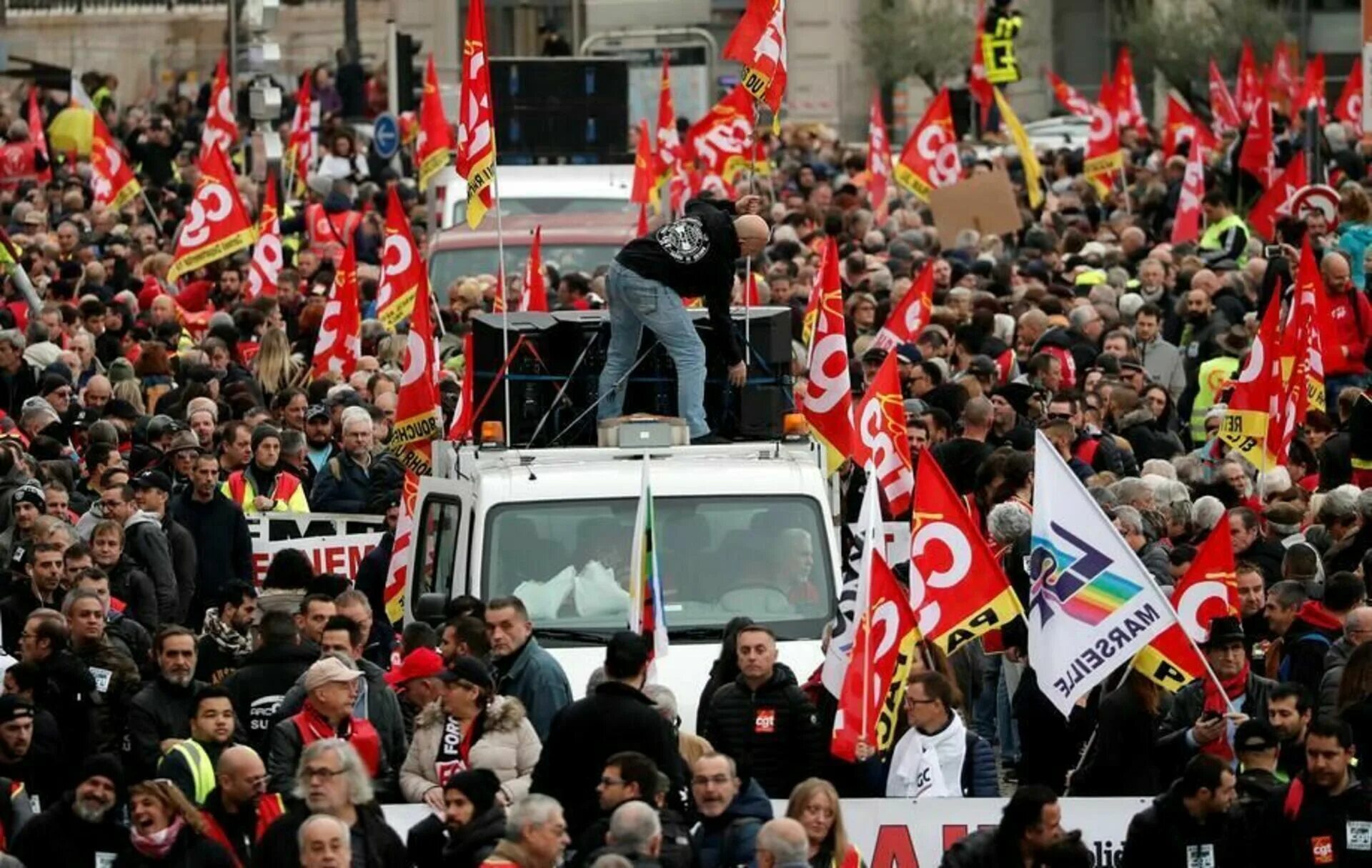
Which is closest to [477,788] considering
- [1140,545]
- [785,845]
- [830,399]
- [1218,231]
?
[785,845]

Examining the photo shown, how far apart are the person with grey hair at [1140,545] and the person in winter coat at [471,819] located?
4.74 m

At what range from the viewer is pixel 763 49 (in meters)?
19.8

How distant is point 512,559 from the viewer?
46.8 ft

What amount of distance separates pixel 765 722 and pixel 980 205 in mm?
17641

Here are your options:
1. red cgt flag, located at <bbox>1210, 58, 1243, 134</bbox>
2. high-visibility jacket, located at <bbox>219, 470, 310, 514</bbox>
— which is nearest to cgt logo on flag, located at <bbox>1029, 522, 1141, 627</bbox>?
high-visibility jacket, located at <bbox>219, 470, 310, 514</bbox>

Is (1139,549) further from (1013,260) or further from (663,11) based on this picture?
(663,11)

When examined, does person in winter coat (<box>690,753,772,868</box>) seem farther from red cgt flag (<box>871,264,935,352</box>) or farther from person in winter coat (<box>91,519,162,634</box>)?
red cgt flag (<box>871,264,935,352</box>)

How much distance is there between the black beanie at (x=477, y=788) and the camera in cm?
1092

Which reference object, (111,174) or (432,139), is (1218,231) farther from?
(111,174)

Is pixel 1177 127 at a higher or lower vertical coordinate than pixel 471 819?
lower

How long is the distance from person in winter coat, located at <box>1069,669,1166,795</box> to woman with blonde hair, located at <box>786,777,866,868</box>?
1.87 metres

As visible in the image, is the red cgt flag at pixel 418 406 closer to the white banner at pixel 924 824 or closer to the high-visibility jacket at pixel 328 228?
the white banner at pixel 924 824

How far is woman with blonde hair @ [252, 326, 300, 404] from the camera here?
2261 cm

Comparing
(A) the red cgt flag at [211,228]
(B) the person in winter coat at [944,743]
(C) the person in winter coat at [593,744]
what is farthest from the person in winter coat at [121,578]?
(A) the red cgt flag at [211,228]
